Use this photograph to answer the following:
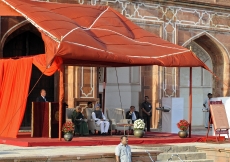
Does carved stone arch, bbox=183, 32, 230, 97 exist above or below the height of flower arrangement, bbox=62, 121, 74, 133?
above

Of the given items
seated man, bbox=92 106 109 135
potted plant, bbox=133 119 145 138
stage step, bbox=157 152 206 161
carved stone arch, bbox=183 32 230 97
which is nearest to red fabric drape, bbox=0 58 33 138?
seated man, bbox=92 106 109 135

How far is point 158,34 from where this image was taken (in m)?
23.0

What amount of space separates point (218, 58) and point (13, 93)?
10.9 metres

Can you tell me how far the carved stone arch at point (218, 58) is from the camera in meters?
24.7

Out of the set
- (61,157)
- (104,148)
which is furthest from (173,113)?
(61,157)

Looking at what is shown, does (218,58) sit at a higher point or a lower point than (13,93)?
higher

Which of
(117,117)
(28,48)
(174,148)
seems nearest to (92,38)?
(174,148)

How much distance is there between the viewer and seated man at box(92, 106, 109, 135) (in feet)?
58.5

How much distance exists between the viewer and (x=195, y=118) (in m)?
28.9

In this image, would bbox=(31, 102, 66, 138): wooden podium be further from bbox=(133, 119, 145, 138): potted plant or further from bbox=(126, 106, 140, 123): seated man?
bbox=(126, 106, 140, 123): seated man

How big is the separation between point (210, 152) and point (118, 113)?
4.62 meters

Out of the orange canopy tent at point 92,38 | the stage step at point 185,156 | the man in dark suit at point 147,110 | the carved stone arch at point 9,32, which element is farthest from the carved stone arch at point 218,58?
the stage step at point 185,156

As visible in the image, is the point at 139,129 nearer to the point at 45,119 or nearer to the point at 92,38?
the point at 45,119

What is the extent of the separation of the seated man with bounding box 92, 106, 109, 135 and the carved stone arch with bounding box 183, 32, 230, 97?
7.58 metres
